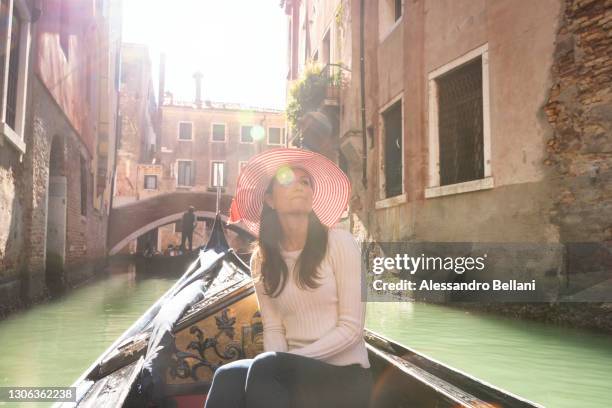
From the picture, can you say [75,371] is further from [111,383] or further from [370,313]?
[370,313]

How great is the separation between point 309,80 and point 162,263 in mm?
5990

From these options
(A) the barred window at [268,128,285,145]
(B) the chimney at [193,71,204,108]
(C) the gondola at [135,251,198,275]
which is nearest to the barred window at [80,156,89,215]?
(C) the gondola at [135,251,198,275]

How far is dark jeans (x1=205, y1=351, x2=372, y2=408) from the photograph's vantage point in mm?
1289

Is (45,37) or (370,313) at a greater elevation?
(45,37)

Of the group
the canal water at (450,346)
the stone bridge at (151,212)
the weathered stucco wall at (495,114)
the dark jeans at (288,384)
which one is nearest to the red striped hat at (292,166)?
the dark jeans at (288,384)

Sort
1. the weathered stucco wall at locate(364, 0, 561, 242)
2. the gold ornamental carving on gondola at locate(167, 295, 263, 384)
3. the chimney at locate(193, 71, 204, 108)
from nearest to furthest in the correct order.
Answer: the gold ornamental carving on gondola at locate(167, 295, 263, 384), the weathered stucco wall at locate(364, 0, 561, 242), the chimney at locate(193, 71, 204, 108)

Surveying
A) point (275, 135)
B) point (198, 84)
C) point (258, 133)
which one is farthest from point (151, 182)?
point (198, 84)

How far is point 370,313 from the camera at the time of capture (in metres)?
6.48

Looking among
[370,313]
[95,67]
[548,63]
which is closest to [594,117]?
[548,63]

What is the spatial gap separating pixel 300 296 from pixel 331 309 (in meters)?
0.09

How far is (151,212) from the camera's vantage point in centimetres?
1666

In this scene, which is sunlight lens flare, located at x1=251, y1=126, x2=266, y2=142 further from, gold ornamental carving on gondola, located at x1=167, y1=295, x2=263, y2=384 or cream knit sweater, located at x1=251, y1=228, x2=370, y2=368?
cream knit sweater, located at x1=251, y1=228, x2=370, y2=368

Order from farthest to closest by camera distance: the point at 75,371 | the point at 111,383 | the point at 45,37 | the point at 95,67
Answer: the point at 95,67 < the point at 45,37 < the point at 75,371 < the point at 111,383

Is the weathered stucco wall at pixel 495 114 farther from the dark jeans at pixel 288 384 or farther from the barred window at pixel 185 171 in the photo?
the barred window at pixel 185 171
